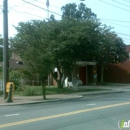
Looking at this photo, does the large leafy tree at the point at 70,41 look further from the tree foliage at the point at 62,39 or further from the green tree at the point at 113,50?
the green tree at the point at 113,50

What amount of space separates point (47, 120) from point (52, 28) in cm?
1552

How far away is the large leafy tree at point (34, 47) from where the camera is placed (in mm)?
18094

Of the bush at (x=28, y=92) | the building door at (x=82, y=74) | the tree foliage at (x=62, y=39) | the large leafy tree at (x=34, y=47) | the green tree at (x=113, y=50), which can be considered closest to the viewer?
the large leafy tree at (x=34, y=47)

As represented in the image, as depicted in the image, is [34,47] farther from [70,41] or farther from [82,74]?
[82,74]

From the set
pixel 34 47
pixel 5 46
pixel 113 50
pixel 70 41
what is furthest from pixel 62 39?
pixel 113 50

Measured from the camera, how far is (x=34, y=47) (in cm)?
1853

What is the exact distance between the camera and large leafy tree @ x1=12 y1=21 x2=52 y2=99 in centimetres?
1809

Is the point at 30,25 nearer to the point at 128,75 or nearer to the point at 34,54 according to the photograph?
the point at 34,54

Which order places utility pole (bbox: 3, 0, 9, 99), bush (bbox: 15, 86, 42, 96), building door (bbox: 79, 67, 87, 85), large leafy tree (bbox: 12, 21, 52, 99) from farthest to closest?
1. building door (bbox: 79, 67, 87, 85)
2. bush (bbox: 15, 86, 42, 96)
3. large leafy tree (bbox: 12, 21, 52, 99)
4. utility pole (bbox: 3, 0, 9, 99)

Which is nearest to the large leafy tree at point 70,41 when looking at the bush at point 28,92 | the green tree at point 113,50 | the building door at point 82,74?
the bush at point 28,92

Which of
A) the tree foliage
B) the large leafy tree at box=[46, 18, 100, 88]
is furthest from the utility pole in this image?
the large leafy tree at box=[46, 18, 100, 88]

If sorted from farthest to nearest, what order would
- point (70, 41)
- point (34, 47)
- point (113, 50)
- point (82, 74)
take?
1. point (82, 74)
2. point (113, 50)
3. point (70, 41)
4. point (34, 47)

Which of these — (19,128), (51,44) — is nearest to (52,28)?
(51,44)

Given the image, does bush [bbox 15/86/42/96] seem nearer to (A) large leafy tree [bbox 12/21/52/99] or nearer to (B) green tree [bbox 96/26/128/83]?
(A) large leafy tree [bbox 12/21/52/99]
